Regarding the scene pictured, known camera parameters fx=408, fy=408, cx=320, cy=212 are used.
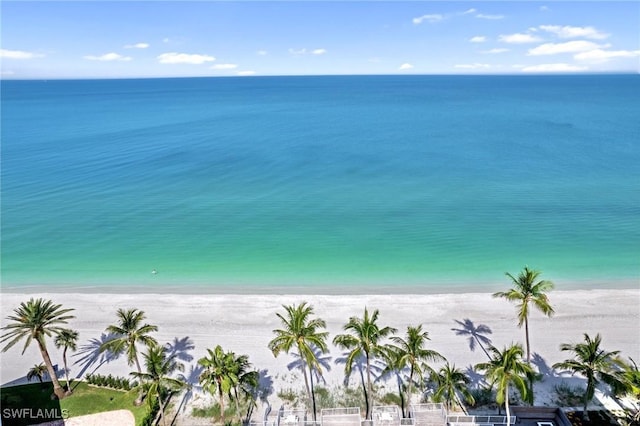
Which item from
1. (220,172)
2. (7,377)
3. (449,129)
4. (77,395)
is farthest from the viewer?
(449,129)

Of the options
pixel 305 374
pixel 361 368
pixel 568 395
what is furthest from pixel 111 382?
pixel 568 395

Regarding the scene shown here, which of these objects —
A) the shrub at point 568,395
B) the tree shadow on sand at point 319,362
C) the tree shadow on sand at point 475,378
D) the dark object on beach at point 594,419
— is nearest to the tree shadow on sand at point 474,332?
the tree shadow on sand at point 475,378

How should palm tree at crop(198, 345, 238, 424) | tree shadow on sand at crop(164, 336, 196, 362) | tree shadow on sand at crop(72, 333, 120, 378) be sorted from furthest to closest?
tree shadow on sand at crop(164, 336, 196, 362) < tree shadow on sand at crop(72, 333, 120, 378) < palm tree at crop(198, 345, 238, 424)

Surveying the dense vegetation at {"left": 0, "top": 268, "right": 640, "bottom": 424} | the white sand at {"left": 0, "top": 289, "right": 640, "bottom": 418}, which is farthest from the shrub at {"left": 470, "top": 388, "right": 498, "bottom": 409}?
the white sand at {"left": 0, "top": 289, "right": 640, "bottom": 418}

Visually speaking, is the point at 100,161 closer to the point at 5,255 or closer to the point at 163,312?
the point at 5,255

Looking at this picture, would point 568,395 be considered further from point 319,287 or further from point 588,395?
point 319,287

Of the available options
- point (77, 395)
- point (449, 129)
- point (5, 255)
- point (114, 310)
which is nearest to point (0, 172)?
point (5, 255)

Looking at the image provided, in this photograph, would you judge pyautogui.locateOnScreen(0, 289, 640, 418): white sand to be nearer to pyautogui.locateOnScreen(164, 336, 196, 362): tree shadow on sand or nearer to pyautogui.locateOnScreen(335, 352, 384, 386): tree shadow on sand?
pyautogui.locateOnScreen(164, 336, 196, 362): tree shadow on sand
